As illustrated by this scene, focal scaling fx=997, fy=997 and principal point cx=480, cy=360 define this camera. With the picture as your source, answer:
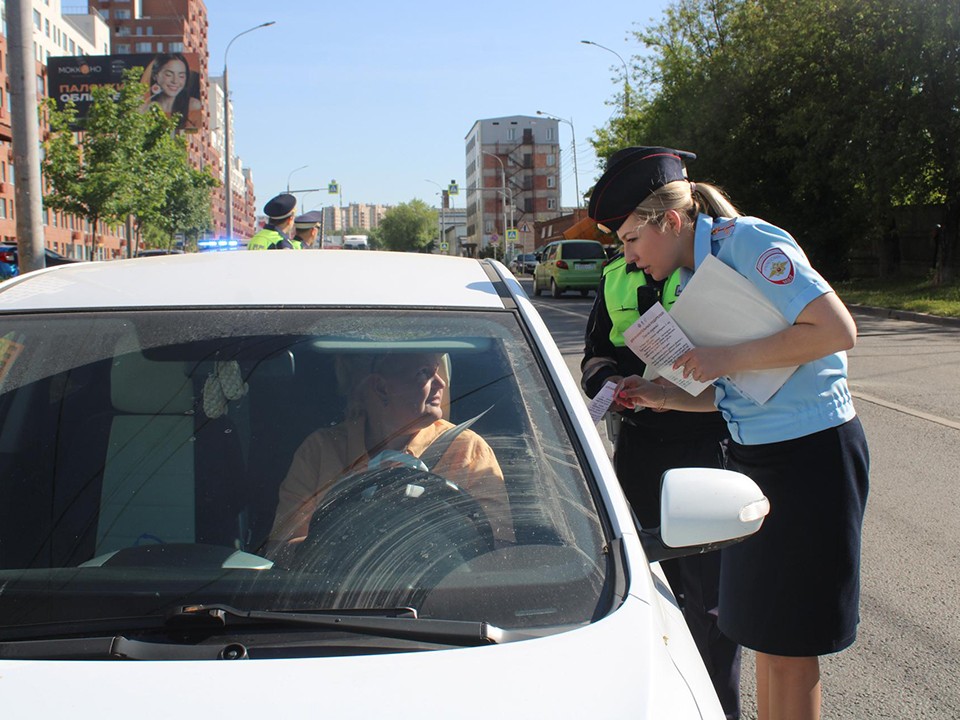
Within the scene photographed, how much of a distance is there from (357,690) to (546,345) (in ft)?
3.49

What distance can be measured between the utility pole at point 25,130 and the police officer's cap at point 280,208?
3391 mm

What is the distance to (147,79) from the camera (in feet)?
251

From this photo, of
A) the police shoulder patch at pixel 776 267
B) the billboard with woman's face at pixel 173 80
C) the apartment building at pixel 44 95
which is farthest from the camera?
the billboard with woman's face at pixel 173 80

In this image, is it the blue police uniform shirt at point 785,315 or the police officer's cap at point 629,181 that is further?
the police officer's cap at point 629,181

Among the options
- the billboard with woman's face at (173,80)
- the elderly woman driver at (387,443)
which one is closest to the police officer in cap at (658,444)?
the elderly woman driver at (387,443)

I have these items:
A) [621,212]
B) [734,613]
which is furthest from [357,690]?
[621,212]

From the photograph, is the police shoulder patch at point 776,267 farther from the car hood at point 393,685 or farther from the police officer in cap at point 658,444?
the car hood at point 393,685

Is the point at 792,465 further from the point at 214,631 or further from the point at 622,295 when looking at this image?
the point at 214,631

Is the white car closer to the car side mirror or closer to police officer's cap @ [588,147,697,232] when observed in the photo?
the car side mirror

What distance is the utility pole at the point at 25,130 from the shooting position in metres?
9.56

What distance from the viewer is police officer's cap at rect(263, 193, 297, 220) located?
771 cm

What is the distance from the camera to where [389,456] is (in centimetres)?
225

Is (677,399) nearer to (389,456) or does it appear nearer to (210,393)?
(389,456)

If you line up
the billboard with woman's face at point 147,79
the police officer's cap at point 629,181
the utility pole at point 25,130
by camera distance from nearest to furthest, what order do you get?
the police officer's cap at point 629,181, the utility pole at point 25,130, the billboard with woman's face at point 147,79
